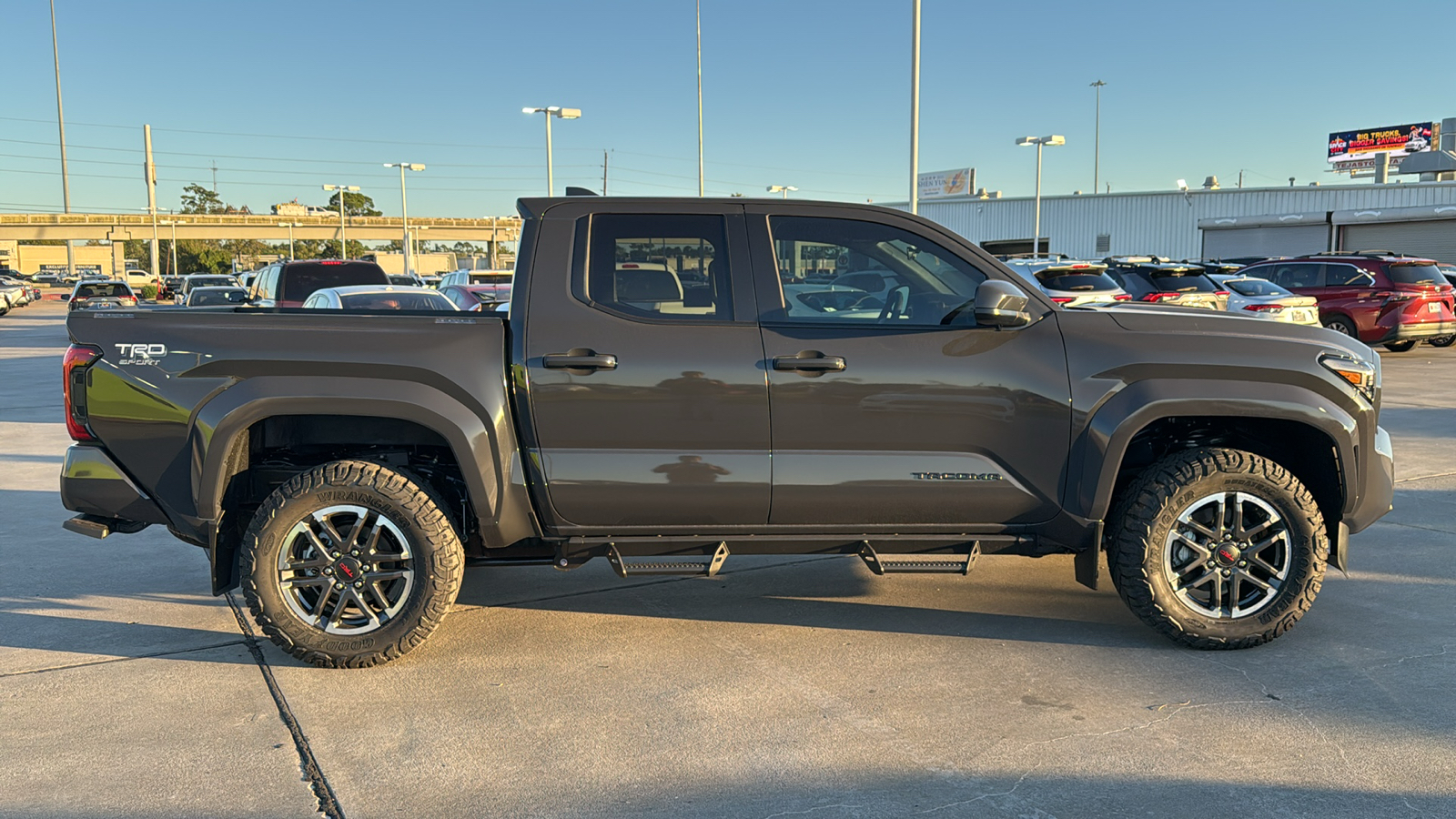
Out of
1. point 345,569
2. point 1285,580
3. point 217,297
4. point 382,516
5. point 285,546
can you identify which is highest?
point 217,297

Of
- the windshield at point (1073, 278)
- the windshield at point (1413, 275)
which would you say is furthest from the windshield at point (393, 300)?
the windshield at point (1413, 275)

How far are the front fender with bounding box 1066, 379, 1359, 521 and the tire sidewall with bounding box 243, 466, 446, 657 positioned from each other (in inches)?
108

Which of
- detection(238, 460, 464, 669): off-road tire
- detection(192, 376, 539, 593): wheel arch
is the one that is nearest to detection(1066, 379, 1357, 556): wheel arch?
detection(192, 376, 539, 593): wheel arch

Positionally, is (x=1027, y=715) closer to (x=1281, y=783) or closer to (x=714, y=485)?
(x=1281, y=783)

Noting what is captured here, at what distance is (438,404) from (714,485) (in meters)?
1.17

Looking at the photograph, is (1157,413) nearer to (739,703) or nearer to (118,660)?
(739,703)

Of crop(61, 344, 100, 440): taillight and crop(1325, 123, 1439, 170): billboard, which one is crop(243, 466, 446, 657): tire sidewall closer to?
crop(61, 344, 100, 440): taillight

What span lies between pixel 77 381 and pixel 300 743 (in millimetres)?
1839

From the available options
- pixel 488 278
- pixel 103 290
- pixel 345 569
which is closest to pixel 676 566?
pixel 345 569

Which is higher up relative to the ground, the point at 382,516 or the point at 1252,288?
the point at 1252,288

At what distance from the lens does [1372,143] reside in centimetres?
7688

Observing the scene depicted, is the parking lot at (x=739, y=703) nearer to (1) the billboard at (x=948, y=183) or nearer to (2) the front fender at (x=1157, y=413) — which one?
(2) the front fender at (x=1157, y=413)

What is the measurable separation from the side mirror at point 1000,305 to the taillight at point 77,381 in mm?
3595

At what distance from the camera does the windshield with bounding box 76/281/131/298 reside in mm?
33938
